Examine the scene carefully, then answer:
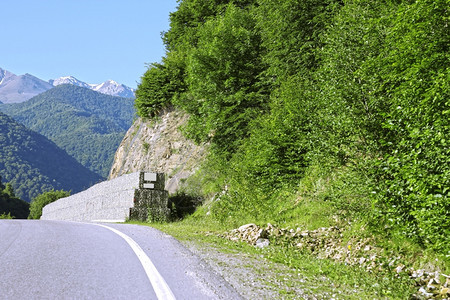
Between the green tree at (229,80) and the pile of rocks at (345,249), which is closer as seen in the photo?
the pile of rocks at (345,249)

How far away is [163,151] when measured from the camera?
30.5m

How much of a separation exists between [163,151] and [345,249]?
23030mm

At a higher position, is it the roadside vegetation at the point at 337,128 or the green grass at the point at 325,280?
the roadside vegetation at the point at 337,128

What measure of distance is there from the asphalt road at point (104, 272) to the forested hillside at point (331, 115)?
3.97 m

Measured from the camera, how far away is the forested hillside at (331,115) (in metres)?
6.50

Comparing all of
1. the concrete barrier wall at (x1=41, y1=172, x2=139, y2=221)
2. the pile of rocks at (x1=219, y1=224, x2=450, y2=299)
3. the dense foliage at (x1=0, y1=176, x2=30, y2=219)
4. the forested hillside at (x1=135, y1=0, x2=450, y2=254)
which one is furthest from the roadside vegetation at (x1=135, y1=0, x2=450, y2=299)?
the dense foliage at (x1=0, y1=176, x2=30, y2=219)

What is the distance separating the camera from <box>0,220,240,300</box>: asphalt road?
187 inches

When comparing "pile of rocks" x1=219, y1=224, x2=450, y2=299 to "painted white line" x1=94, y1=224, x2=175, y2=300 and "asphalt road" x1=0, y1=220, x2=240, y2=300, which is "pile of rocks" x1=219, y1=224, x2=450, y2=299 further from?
"painted white line" x1=94, y1=224, x2=175, y2=300

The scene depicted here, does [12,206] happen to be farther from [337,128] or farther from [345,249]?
[337,128]

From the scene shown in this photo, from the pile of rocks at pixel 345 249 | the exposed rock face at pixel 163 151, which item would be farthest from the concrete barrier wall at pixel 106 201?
the pile of rocks at pixel 345 249

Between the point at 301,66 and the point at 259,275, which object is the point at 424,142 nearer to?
the point at 259,275

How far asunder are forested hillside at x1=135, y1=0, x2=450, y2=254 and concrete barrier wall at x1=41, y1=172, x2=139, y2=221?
14.2ft

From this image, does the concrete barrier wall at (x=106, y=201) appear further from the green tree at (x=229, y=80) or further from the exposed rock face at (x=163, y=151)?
the green tree at (x=229, y=80)

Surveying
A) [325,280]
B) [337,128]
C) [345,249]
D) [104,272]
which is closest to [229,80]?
[337,128]
